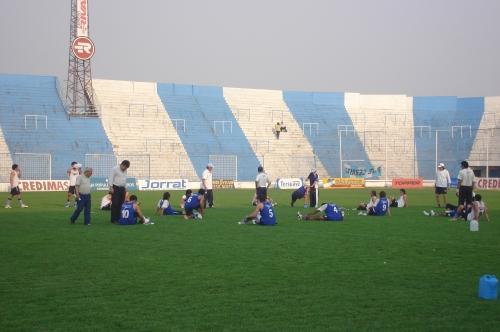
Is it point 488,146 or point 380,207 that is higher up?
point 488,146

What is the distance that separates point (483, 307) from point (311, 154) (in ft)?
179

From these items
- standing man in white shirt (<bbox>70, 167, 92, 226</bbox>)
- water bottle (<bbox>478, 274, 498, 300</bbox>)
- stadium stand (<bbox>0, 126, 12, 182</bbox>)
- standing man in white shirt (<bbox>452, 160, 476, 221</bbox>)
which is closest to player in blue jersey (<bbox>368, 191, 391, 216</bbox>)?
standing man in white shirt (<bbox>452, 160, 476, 221</bbox>)

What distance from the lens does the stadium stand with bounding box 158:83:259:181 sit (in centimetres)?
5644

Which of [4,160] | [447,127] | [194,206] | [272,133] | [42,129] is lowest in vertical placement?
[194,206]

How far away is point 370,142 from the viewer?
64.0m

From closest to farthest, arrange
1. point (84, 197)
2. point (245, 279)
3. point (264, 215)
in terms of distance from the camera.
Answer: point (245, 279) → point (84, 197) → point (264, 215)

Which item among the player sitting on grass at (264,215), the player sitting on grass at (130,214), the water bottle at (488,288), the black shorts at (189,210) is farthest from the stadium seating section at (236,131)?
the water bottle at (488,288)

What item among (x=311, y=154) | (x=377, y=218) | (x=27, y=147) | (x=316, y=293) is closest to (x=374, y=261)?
(x=316, y=293)

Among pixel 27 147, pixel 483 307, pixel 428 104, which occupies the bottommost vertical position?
pixel 483 307

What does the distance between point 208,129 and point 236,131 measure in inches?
110

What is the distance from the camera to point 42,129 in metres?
51.8

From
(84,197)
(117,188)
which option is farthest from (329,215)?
(84,197)

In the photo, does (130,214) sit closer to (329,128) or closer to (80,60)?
(80,60)

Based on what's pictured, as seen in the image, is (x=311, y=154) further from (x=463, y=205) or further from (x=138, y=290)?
(x=138, y=290)
